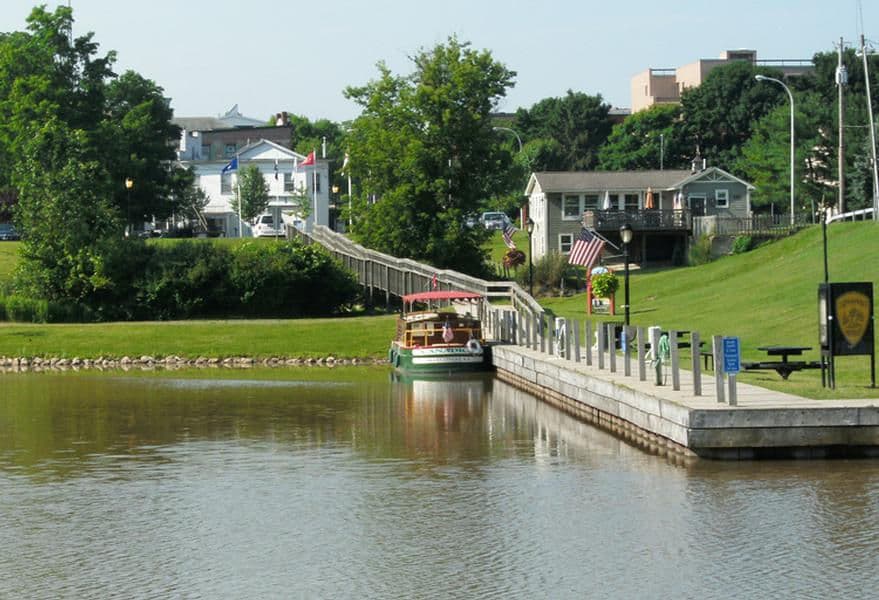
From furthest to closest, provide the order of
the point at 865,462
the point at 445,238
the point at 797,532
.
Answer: the point at 445,238, the point at 865,462, the point at 797,532

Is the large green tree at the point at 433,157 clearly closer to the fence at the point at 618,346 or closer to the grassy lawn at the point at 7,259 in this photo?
the grassy lawn at the point at 7,259

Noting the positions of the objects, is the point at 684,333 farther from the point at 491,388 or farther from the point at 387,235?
the point at 387,235

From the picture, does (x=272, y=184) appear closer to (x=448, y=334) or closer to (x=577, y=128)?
(x=577, y=128)

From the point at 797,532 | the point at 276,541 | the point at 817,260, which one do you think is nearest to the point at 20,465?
the point at 276,541

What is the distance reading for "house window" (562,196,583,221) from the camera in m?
95.0

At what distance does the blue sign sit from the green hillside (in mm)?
2462

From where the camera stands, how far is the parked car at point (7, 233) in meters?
105

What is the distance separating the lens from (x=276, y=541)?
21.2 m

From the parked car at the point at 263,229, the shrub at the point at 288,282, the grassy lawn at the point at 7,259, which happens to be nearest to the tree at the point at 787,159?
the parked car at the point at 263,229

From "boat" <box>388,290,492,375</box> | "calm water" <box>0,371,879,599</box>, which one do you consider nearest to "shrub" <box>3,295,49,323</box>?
"boat" <box>388,290,492,375</box>

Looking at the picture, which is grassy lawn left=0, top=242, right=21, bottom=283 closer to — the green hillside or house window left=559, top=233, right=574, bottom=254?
the green hillside

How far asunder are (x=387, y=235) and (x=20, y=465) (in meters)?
51.3

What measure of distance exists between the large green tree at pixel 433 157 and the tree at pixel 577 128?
74684 mm

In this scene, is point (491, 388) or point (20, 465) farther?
point (491, 388)
